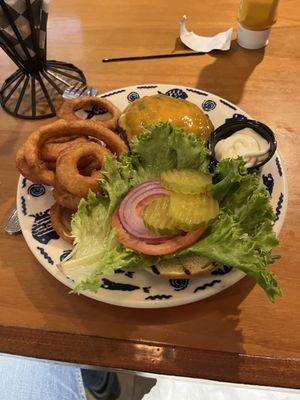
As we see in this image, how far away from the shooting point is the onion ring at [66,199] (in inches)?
43.9

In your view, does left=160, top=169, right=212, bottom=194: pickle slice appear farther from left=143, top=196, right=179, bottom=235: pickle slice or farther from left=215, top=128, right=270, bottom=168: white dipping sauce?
left=215, top=128, right=270, bottom=168: white dipping sauce

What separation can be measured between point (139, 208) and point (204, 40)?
3.63 ft

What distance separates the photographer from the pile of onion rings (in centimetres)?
110

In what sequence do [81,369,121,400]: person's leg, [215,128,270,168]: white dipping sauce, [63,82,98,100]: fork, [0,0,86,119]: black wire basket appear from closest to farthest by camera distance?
[81,369,121,400]: person's leg
[215,128,270,168]: white dipping sauce
[0,0,86,119]: black wire basket
[63,82,98,100]: fork

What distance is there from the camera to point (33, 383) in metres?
1.23

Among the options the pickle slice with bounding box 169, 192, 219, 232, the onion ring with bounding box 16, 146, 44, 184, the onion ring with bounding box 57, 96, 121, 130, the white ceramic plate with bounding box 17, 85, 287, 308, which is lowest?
the white ceramic plate with bounding box 17, 85, 287, 308

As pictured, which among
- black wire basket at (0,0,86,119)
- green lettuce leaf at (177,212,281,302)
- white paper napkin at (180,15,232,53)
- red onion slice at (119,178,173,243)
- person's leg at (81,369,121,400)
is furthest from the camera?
white paper napkin at (180,15,232,53)

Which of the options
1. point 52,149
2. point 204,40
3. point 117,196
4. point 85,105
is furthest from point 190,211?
point 204,40

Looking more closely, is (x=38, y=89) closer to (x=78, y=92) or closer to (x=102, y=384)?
(x=78, y=92)

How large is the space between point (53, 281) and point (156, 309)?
11.4 inches

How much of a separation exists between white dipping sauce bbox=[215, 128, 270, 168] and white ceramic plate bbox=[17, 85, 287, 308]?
6 cm

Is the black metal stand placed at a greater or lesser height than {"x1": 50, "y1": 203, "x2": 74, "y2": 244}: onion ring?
greater

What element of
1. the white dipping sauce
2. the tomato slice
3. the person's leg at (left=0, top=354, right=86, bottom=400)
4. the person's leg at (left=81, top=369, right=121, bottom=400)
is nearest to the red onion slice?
the tomato slice

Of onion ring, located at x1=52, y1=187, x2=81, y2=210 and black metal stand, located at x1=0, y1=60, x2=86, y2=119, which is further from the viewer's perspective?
black metal stand, located at x1=0, y1=60, x2=86, y2=119
